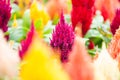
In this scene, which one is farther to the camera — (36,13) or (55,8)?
(55,8)

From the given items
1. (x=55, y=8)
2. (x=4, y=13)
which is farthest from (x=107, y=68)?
(x=55, y=8)

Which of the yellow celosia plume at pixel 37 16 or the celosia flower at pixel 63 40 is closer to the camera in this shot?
the celosia flower at pixel 63 40

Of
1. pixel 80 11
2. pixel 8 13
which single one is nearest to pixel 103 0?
pixel 80 11

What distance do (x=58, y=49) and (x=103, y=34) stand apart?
1265 mm

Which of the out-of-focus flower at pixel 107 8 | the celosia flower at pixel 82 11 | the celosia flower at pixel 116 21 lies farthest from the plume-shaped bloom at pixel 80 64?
the out-of-focus flower at pixel 107 8

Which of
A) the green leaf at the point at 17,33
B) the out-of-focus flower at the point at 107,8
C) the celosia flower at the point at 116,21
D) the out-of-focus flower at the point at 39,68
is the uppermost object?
the out-of-focus flower at the point at 107,8

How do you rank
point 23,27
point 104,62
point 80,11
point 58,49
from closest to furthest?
point 104,62
point 58,49
point 80,11
point 23,27

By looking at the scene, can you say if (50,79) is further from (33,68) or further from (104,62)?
(104,62)

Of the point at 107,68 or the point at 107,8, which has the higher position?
the point at 107,8

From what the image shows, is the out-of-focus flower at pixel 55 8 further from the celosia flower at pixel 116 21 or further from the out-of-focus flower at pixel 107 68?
the out-of-focus flower at pixel 107 68

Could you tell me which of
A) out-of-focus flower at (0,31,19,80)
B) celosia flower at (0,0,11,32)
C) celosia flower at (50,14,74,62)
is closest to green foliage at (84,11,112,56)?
celosia flower at (0,0,11,32)

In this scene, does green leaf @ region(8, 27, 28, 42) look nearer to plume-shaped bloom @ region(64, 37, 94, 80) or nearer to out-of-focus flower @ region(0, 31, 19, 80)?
out-of-focus flower @ region(0, 31, 19, 80)

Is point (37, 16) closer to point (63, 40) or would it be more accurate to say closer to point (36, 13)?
point (36, 13)

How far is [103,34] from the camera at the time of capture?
10.7 feet
